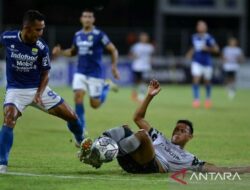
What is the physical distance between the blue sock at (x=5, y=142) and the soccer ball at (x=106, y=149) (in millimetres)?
1275

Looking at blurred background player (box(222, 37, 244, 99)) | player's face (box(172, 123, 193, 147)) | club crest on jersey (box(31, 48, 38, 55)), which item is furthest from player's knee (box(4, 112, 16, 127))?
blurred background player (box(222, 37, 244, 99))

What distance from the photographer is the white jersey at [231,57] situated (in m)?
37.9

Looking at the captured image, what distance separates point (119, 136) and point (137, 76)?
2281 cm

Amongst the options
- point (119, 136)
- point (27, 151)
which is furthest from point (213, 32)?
point (119, 136)

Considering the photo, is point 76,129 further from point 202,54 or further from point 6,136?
point 202,54

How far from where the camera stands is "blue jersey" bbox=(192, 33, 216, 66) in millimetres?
27359

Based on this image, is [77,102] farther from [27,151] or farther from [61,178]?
[61,178]

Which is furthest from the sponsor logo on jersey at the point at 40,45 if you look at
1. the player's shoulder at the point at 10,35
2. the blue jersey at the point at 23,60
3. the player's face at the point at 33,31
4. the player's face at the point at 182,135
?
the player's face at the point at 182,135

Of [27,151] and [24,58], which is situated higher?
[24,58]

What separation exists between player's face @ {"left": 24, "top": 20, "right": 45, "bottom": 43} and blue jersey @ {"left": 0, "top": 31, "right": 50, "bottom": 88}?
11 cm

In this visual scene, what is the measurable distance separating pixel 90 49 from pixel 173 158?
6981 millimetres

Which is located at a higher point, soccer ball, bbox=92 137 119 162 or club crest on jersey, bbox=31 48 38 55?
club crest on jersey, bbox=31 48 38 55

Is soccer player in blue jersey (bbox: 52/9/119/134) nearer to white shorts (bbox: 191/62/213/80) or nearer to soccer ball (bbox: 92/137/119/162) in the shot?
soccer ball (bbox: 92/137/119/162)

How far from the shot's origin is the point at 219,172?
11.2m
